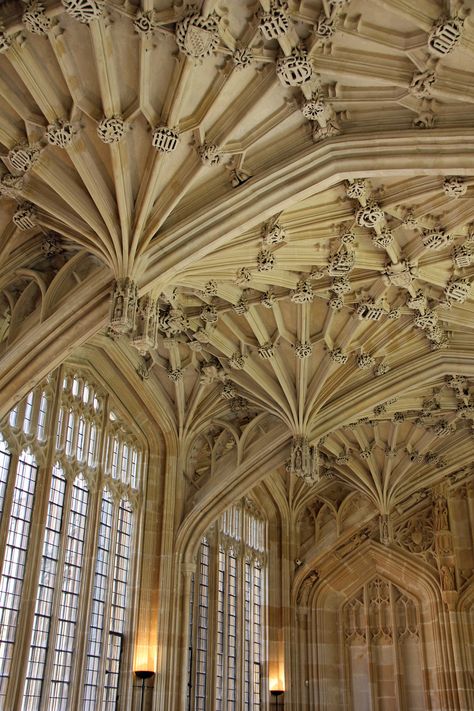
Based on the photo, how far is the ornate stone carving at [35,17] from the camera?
818cm

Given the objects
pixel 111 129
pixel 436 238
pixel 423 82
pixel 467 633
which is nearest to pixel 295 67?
pixel 423 82

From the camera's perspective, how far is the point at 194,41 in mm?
8281

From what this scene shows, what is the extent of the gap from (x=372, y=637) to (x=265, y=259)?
41.4 feet

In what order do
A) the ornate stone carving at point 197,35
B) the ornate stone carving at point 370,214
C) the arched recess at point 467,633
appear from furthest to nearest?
the arched recess at point 467,633 < the ornate stone carving at point 370,214 < the ornate stone carving at point 197,35

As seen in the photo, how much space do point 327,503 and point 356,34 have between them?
568 inches

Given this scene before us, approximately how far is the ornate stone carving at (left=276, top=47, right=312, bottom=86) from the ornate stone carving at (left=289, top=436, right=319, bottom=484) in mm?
8081

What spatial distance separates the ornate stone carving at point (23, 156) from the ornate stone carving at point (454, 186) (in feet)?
16.9

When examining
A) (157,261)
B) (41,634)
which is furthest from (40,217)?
(41,634)

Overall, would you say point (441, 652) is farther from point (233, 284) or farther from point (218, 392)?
point (233, 284)

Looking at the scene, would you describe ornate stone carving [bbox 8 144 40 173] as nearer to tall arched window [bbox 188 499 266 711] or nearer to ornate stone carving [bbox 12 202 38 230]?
ornate stone carving [bbox 12 202 38 230]

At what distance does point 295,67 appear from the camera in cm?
866

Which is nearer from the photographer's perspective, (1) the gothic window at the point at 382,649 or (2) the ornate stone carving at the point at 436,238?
(2) the ornate stone carving at the point at 436,238

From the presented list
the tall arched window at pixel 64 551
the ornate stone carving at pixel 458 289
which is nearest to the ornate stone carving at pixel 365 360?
the ornate stone carving at pixel 458 289

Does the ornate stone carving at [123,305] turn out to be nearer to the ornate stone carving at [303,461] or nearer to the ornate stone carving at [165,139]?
the ornate stone carving at [165,139]
